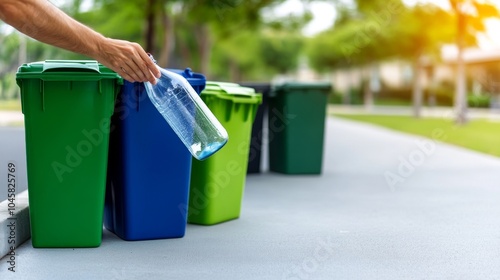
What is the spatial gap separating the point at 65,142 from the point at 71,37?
1.08 meters

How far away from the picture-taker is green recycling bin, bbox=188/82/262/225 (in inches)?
222

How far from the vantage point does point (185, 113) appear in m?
4.93

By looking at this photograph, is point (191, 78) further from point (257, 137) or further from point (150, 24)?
point (150, 24)

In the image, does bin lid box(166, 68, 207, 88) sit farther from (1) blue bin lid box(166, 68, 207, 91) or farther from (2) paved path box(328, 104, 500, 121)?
(2) paved path box(328, 104, 500, 121)

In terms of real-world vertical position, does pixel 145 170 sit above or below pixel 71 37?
below

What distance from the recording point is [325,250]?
16.0 ft

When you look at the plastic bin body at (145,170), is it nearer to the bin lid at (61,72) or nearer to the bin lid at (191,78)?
the bin lid at (191,78)

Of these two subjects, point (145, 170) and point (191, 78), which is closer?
point (145, 170)

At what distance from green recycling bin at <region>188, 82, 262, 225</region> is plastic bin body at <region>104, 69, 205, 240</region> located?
49cm

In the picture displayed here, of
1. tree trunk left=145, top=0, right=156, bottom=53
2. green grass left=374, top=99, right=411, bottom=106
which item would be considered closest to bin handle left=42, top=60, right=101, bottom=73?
tree trunk left=145, top=0, right=156, bottom=53

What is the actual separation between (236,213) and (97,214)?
1.62m

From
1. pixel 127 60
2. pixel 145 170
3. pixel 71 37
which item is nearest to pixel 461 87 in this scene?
pixel 145 170

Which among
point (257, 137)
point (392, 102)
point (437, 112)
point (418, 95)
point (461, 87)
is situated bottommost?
point (392, 102)

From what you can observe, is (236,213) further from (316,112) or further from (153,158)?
(316,112)
